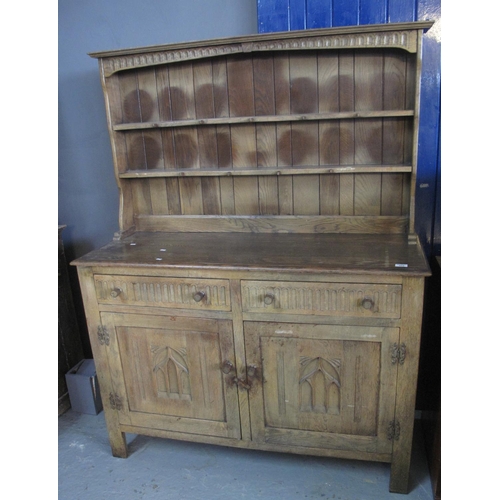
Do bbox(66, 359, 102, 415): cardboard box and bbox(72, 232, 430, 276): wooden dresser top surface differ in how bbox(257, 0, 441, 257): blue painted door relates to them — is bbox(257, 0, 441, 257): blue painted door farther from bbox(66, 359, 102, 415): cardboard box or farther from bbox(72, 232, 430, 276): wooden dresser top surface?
bbox(66, 359, 102, 415): cardboard box

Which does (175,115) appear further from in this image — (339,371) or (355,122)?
(339,371)

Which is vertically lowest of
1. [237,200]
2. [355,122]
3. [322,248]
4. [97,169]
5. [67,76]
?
[322,248]

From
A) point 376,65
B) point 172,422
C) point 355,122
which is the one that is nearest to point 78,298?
point 172,422

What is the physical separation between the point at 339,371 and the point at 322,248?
554 millimetres

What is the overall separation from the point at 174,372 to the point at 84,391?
89cm

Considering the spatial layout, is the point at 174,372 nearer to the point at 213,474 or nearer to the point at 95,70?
the point at 213,474

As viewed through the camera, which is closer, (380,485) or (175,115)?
(380,485)

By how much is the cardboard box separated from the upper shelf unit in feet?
4.17

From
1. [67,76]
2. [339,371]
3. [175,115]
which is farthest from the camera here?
[67,76]

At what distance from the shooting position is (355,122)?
217 cm

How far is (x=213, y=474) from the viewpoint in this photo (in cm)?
218

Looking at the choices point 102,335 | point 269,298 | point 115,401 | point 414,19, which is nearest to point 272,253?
point 269,298

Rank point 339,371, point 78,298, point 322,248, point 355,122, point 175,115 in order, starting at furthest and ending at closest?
point 78,298
point 175,115
point 355,122
point 322,248
point 339,371

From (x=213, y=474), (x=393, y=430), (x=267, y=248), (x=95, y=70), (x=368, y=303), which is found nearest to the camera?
(x=368, y=303)
